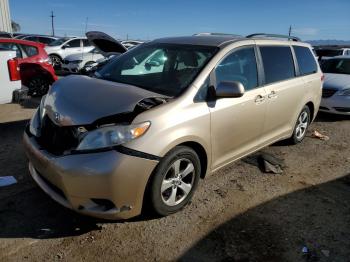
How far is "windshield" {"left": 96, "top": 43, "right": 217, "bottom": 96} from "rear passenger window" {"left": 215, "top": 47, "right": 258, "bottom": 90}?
0.66ft

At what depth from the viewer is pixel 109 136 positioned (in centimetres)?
290

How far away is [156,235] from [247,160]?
234 centimetres

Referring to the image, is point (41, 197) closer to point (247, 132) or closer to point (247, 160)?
point (247, 132)

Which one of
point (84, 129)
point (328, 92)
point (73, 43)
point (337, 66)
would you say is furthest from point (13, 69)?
point (73, 43)

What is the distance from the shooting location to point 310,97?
566 cm

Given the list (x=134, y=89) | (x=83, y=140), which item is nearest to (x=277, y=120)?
(x=134, y=89)

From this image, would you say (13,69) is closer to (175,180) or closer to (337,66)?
(175,180)

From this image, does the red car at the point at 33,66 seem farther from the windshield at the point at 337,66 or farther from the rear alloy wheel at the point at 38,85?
the windshield at the point at 337,66

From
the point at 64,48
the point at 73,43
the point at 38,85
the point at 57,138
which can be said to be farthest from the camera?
the point at 73,43

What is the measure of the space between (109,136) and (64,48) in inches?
615

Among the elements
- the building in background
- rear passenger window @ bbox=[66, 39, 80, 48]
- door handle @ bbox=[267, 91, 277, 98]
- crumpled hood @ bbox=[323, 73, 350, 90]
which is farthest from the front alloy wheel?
the building in background

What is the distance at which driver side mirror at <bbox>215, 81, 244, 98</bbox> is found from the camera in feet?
11.5

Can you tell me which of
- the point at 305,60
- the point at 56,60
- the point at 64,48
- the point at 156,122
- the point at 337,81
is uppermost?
the point at 305,60

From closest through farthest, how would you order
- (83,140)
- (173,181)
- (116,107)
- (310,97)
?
(83,140)
(116,107)
(173,181)
(310,97)
